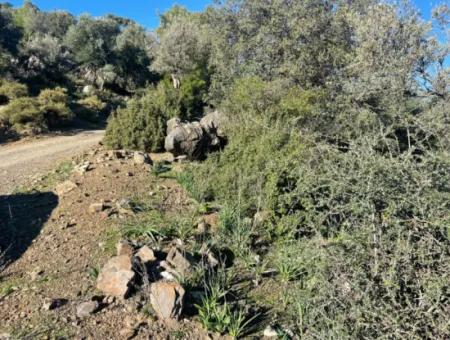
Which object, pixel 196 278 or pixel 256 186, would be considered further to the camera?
pixel 256 186

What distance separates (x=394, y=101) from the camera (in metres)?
7.93

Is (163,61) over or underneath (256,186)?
over

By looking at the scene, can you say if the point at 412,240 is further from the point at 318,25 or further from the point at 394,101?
the point at 318,25

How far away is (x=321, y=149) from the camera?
4.42 m

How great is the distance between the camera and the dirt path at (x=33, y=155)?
7.96 meters

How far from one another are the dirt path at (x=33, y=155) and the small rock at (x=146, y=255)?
3885 mm

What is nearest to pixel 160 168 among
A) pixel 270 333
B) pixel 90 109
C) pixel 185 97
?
pixel 270 333

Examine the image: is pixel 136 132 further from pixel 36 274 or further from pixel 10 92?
pixel 10 92

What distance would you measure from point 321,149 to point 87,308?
9.35ft

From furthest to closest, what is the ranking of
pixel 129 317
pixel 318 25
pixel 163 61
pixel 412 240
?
pixel 163 61
pixel 318 25
pixel 129 317
pixel 412 240

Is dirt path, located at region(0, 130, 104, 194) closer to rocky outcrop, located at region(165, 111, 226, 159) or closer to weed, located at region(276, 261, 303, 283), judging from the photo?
rocky outcrop, located at region(165, 111, 226, 159)

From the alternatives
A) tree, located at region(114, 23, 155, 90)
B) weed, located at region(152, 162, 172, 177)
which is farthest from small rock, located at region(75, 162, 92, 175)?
tree, located at region(114, 23, 155, 90)

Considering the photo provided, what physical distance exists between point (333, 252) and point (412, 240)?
62 centimetres

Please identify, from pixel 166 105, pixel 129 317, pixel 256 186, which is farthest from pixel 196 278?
pixel 166 105
